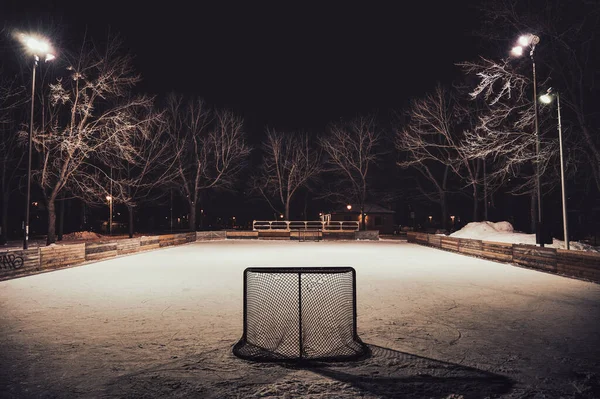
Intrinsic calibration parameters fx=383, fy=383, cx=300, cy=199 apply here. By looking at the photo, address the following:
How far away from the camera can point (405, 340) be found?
6441 mm

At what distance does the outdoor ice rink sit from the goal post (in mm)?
315

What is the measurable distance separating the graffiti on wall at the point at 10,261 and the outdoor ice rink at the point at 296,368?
8.26 feet

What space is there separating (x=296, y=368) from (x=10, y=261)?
1355cm

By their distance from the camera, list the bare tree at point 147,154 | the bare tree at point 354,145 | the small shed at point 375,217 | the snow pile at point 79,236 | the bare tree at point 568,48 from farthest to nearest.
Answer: the small shed at point 375,217
the bare tree at point 354,145
the snow pile at point 79,236
the bare tree at point 147,154
the bare tree at point 568,48

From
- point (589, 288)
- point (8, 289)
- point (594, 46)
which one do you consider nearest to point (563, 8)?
point (594, 46)

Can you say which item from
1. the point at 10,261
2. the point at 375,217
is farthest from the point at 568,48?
the point at 375,217

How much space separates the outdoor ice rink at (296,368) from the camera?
461 centimetres

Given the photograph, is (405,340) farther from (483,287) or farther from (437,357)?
(483,287)

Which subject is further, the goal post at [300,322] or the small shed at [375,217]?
the small shed at [375,217]

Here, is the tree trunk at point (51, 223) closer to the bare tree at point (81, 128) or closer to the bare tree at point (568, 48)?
the bare tree at point (81, 128)

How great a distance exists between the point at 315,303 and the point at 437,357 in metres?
3.06

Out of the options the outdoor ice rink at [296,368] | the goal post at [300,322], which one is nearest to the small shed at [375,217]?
the outdoor ice rink at [296,368]

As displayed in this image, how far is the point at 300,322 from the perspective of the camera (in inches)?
219

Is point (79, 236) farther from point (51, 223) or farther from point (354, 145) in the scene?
point (354, 145)
